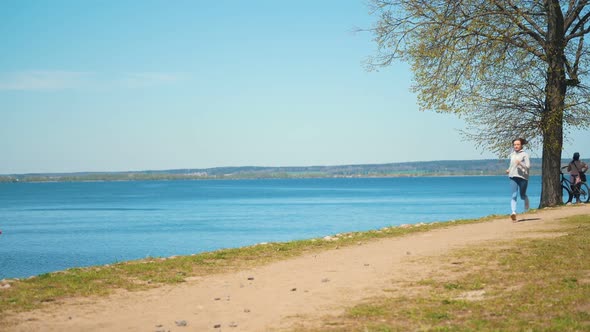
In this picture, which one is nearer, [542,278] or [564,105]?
[542,278]

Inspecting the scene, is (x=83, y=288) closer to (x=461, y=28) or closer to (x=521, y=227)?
(x=521, y=227)

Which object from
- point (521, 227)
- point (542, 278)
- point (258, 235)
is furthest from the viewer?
point (258, 235)

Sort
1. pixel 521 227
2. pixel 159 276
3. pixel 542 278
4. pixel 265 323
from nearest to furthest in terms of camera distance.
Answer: pixel 265 323
pixel 542 278
pixel 159 276
pixel 521 227

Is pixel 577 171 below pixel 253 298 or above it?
above

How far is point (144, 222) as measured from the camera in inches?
3002

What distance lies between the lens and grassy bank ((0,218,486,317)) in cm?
1052

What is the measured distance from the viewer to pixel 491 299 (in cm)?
938

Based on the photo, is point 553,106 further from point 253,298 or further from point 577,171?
point 253,298

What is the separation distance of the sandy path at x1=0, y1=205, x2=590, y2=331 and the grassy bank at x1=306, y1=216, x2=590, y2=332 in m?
0.52

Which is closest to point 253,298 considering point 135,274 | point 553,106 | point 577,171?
point 135,274

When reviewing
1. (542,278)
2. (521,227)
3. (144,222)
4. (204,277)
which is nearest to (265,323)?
(204,277)

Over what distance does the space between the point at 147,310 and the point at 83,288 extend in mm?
2112

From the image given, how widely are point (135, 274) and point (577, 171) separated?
854 inches

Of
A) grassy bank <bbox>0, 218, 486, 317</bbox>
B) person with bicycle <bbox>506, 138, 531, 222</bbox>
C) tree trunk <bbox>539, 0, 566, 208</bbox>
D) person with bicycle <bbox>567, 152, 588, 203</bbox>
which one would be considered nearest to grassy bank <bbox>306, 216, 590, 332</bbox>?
grassy bank <bbox>0, 218, 486, 317</bbox>
